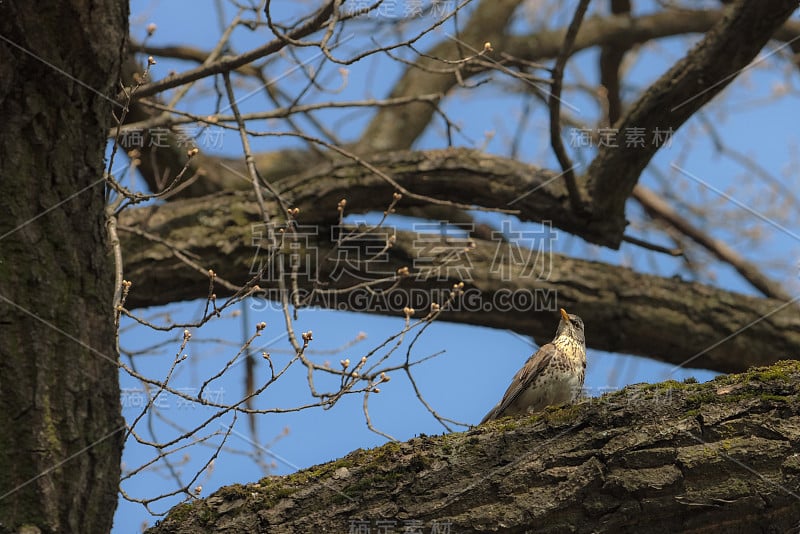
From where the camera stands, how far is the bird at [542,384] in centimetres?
439

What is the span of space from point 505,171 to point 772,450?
325 cm

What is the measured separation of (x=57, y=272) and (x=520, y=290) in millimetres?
3536

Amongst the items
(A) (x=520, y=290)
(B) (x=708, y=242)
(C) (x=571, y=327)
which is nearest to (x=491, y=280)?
(A) (x=520, y=290)

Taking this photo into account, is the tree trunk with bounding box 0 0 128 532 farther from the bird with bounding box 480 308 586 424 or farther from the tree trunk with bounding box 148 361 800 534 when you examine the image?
the bird with bounding box 480 308 586 424

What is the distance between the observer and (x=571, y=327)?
520 cm

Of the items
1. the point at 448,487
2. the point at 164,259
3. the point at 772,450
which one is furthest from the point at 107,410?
the point at 164,259

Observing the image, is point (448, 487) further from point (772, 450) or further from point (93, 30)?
point (93, 30)

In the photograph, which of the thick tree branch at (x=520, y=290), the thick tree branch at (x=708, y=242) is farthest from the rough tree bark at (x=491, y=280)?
the thick tree branch at (x=708, y=242)

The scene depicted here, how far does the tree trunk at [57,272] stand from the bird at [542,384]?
6.99 ft

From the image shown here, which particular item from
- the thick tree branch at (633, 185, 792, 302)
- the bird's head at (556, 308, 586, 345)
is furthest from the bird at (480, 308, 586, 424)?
the thick tree branch at (633, 185, 792, 302)

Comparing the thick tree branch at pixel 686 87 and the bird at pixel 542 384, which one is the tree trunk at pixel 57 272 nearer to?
the bird at pixel 542 384

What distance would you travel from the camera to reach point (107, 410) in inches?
111

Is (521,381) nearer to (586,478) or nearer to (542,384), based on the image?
(542,384)

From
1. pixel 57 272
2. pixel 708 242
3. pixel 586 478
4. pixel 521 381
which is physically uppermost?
pixel 708 242
